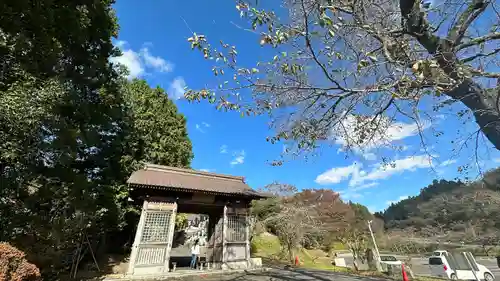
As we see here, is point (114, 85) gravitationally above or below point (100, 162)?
above

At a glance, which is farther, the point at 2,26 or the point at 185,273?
the point at 185,273

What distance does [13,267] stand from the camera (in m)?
5.76

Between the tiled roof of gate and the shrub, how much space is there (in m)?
4.36

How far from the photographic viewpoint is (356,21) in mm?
4020

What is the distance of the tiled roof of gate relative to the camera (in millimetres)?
10824

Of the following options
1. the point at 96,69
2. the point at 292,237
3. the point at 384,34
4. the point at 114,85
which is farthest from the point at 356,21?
the point at 292,237

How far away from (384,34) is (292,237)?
1598 centimetres

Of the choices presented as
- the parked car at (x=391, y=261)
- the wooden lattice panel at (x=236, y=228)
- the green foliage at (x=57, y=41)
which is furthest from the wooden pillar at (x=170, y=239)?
the parked car at (x=391, y=261)

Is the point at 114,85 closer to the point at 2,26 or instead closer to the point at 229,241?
the point at 2,26

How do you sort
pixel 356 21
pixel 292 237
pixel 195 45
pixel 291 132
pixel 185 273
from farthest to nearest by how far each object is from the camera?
pixel 292 237
pixel 185 273
pixel 291 132
pixel 356 21
pixel 195 45

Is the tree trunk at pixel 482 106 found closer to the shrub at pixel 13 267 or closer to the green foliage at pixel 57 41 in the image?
the shrub at pixel 13 267

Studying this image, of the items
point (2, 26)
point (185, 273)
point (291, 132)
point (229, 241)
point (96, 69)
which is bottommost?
point (185, 273)

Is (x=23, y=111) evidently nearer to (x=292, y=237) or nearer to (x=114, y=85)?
(x=114, y=85)

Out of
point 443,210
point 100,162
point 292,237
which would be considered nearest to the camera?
point 100,162
